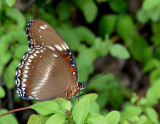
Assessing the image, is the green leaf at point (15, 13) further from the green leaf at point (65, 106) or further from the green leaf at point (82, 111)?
the green leaf at point (82, 111)

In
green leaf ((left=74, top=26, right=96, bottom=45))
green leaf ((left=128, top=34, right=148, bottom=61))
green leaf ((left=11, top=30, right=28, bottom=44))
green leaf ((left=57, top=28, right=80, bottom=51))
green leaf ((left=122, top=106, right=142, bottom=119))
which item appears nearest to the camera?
green leaf ((left=122, top=106, right=142, bottom=119))

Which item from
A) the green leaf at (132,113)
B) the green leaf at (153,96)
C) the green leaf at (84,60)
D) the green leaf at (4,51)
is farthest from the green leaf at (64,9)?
the green leaf at (132,113)

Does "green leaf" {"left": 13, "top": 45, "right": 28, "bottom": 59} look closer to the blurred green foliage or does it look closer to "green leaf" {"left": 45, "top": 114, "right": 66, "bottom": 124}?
the blurred green foliage

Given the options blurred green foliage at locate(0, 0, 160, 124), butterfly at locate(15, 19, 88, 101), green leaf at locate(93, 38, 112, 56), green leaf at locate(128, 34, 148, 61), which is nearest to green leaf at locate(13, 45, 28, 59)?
blurred green foliage at locate(0, 0, 160, 124)

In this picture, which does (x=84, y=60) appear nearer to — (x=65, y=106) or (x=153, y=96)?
(x=153, y=96)

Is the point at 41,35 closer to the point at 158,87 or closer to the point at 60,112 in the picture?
the point at 60,112

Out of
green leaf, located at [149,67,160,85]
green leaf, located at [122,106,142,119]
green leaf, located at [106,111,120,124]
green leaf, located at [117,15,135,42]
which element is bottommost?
green leaf, located at [122,106,142,119]

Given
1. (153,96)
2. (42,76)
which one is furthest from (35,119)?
(153,96)
